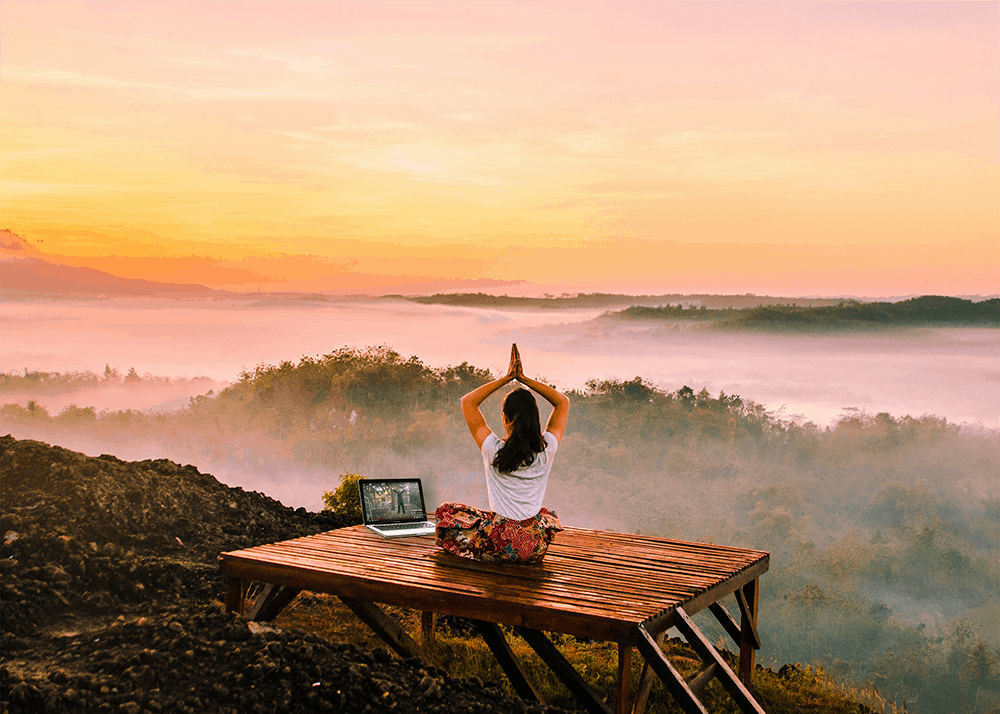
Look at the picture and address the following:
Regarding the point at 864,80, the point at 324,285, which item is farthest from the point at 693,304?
the point at 324,285

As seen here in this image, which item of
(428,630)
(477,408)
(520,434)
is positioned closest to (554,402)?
(477,408)

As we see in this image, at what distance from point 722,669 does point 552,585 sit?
748 mm

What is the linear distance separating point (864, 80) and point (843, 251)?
5.70 ft

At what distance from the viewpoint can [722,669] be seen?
333 cm

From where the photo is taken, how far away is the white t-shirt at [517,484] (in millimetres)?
3910

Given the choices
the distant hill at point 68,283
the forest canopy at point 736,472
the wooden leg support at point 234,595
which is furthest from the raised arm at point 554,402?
the distant hill at point 68,283

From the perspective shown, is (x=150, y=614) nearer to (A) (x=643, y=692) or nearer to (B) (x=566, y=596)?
(B) (x=566, y=596)

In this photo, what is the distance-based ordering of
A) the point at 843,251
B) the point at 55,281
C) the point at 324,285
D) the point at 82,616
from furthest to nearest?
the point at 324,285
the point at 55,281
the point at 843,251
the point at 82,616

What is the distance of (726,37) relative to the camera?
25.4ft

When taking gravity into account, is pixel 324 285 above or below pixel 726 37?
below

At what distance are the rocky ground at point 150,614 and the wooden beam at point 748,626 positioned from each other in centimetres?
151

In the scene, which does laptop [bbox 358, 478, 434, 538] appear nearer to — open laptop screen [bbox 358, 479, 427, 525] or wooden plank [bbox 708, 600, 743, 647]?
open laptop screen [bbox 358, 479, 427, 525]

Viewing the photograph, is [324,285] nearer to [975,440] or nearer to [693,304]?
[693,304]

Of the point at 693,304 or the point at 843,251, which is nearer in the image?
the point at 843,251
